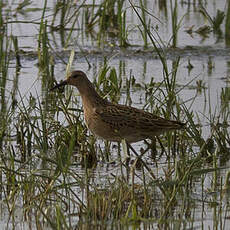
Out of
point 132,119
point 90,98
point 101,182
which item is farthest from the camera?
point 90,98

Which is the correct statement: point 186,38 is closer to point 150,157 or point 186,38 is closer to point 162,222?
point 150,157

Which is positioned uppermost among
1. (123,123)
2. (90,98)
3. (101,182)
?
(90,98)

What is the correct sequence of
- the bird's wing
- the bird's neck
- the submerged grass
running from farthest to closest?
the bird's neck → the bird's wing → the submerged grass

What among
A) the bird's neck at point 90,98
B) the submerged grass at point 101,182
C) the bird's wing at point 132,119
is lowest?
the submerged grass at point 101,182

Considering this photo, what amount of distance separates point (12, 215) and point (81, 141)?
1.75 metres

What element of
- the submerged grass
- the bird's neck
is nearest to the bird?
the bird's neck

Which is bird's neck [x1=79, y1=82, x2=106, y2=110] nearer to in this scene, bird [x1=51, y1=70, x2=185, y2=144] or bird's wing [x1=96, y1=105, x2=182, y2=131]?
bird [x1=51, y1=70, x2=185, y2=144]

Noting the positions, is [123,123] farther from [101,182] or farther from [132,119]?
[101,182]

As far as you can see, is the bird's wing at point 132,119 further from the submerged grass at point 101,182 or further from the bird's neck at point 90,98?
the submerged grass at point 101,182

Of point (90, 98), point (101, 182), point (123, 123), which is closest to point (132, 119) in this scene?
point (123, 123)

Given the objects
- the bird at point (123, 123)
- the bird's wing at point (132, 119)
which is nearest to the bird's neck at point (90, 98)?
the bird at point (123, 123)

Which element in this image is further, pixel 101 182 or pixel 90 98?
pixel 90 98

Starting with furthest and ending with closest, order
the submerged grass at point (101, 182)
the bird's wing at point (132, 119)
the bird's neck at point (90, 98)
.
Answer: the bird's neck at point (90, 98) < the bird's wing at point (132, 119) < the submerged grass at point (101, 182)

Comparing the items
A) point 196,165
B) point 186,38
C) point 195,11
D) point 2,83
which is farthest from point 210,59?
point 196,165
